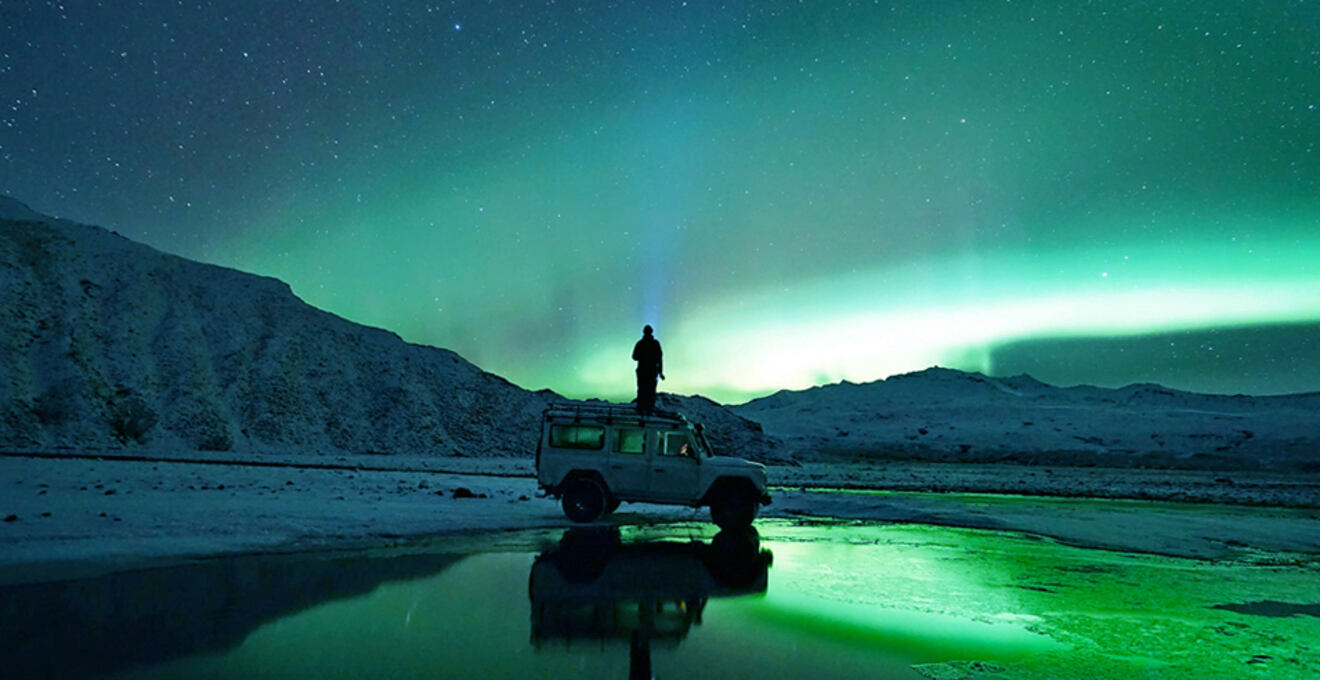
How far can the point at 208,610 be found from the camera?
7410 mm

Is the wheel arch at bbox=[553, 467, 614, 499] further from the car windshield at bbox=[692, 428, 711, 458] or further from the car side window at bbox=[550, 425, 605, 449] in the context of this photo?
the car windshield at bbox=[692, 428, 711, 458]

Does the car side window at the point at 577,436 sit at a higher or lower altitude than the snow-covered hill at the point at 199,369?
lower

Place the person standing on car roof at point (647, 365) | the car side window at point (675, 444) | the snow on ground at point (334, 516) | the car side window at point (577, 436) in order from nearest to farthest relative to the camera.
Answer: the snow on ground at point (334, 516) → the car side window at point (675, 444) → the car side window at point (577, 436) → the person standing on car roof at point (647, 365)

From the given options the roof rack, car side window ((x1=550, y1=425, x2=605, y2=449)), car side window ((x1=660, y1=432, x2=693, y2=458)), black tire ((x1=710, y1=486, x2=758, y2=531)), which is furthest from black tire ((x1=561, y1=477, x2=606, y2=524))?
black tire ((x1=710, y1=486, x2=758, y2=531))

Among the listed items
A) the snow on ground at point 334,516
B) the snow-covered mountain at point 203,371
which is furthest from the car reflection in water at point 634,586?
the snow-covered mountain at point 203,371

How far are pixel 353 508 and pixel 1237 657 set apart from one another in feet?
52.6

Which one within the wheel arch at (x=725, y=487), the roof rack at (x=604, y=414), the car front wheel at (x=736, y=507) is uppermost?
the roof rack at (x=604, y=414)

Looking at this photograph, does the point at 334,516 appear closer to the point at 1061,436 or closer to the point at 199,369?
the point at 199,369

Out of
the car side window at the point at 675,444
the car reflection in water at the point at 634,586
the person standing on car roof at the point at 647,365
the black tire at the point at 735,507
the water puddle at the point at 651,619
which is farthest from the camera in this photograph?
the person standing on car roof at the point at 647,365

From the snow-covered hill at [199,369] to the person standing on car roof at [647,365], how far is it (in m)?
42.7

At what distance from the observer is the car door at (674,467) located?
16.5 meters

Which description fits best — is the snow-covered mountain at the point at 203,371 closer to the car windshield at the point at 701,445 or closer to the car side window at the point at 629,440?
the car side window at the point at 629,440

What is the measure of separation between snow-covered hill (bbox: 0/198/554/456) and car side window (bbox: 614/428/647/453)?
43.5 meters

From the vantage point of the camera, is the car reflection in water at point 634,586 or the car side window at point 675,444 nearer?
the car reflection in water at point 634,586
